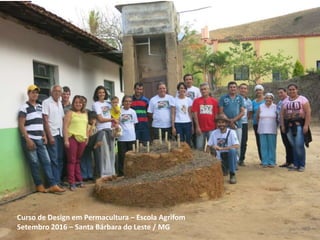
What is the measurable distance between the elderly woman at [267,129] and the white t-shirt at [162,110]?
202 centimetres

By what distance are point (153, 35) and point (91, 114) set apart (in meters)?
4.63

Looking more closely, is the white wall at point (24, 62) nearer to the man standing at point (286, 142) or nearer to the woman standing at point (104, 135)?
the woman standing at point (104, 135)

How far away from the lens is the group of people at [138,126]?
6.95 m

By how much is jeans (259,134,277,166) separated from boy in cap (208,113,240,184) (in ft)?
4.86

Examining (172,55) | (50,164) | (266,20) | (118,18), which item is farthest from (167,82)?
(266,20)

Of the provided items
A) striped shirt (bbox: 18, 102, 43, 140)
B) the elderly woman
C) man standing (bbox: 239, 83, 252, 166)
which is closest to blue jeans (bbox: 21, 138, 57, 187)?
striped shirt (bbox: 18, 102, 43, 140)

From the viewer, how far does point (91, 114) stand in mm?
7742

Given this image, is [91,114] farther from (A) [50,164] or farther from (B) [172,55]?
(B) [172,55]

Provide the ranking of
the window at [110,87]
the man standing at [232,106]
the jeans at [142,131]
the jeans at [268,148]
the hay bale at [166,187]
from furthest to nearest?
the window at [110,87] → the jeans at [268,148] → the man standing at [232,106] → the jeans at [142,131] → the hay bale at [166,187]

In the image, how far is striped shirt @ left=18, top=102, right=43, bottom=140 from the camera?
6625 mm

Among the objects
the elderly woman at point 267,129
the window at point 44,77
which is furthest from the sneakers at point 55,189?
the elderly woman at point 267,129

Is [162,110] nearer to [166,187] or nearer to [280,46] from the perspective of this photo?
[166,187]

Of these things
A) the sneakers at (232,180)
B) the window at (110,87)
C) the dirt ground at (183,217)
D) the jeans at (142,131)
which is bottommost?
the dirt ground at (183,217)

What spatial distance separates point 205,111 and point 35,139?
3.06m
